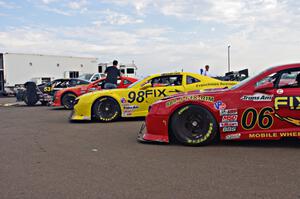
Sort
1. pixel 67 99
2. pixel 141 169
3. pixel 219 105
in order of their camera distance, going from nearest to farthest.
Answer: pixel 141 169, pixel 219 105, pixel 67 99

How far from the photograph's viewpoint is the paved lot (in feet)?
11.2

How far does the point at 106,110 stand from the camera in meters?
8.66

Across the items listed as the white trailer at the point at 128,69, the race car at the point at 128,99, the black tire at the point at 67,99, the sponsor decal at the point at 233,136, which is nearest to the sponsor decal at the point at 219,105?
the sponsor decal at the point at 233,136

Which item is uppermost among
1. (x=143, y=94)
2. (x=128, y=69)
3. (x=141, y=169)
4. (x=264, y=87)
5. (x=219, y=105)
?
(x=128, y=69)

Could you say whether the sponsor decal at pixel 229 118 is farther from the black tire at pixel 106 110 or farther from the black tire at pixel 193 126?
the black tire at pixel 106 110

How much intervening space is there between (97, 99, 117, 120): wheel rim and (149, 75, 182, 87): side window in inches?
44.2

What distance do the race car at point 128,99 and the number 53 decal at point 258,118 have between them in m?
3.40

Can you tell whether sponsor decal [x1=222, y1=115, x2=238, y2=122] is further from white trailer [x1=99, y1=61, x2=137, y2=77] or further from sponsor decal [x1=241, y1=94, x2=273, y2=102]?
white trailer [x1=99, y1=61, x2=137, y2=77]

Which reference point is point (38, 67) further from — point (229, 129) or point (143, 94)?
point (229, 129)

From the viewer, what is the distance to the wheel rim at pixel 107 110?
864 centimetres

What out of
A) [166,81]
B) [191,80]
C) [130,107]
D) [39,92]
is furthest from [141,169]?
[39,92]

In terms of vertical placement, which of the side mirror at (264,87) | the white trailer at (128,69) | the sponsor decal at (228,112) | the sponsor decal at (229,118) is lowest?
the sponsor decal at (229,118)

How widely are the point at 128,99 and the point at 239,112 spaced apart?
12.8ft

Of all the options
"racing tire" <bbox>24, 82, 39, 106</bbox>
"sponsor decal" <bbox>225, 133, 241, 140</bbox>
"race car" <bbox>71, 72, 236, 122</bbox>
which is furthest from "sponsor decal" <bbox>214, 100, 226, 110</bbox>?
"racing tire" <bbox>24, 82, 39, 106</bbox>
